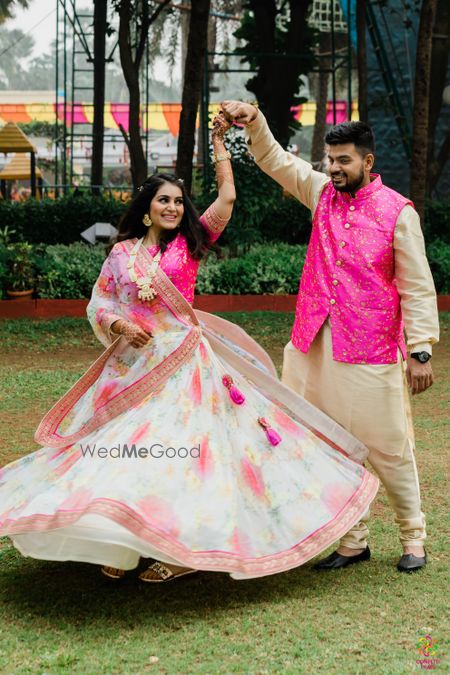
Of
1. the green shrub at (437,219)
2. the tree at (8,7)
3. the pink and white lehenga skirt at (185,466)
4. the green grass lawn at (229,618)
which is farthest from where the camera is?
the tree at (8,7)

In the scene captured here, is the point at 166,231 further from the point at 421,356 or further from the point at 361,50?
the point at 361,50

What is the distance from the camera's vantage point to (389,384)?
461 cm

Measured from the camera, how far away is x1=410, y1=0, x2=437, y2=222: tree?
12016 mm

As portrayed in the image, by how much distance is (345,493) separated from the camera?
4430 mm

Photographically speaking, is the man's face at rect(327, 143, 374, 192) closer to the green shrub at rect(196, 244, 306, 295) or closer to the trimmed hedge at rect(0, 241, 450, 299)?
the trimmed hedge at rect(0, 241, 450, 299)

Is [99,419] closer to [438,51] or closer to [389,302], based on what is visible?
[389,302]

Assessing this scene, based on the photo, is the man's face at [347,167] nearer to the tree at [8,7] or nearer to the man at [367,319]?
the man at [367,319]

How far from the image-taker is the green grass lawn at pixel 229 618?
146 inches

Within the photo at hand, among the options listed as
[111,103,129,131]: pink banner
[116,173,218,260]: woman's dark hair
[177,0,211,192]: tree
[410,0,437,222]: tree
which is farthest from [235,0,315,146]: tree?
[111,103,129,131]: pink banner

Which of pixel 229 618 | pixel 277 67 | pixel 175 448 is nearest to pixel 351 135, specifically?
pixel 175 448

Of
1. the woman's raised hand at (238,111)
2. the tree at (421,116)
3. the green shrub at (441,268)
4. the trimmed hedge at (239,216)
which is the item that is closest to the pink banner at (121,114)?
the trimmed hedge at (239,216)

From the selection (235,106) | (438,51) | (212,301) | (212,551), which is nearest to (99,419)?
(212,551)

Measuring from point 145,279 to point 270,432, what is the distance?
863 millimetres

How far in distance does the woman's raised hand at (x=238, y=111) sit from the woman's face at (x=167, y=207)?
0.42 metres
